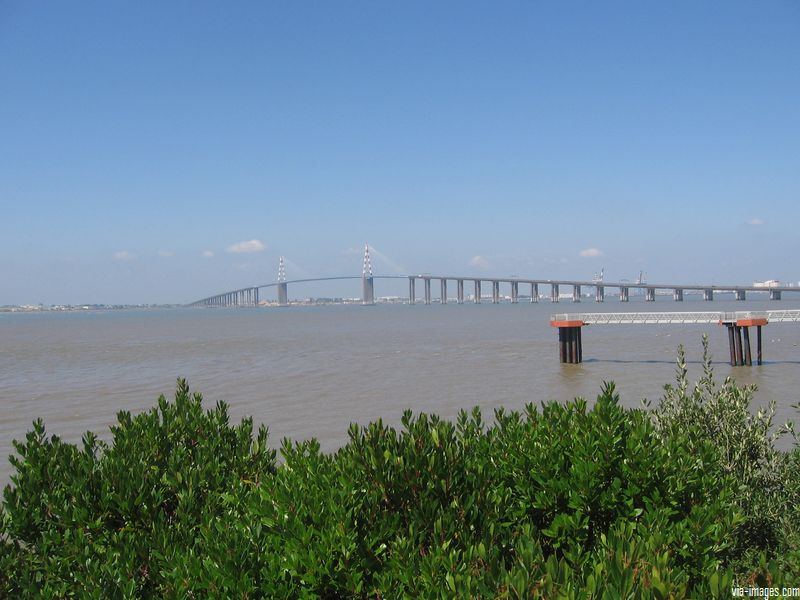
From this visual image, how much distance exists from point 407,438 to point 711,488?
2156 mm

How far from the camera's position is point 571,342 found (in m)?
37.1

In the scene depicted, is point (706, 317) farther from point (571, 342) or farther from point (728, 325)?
point (571, 342)

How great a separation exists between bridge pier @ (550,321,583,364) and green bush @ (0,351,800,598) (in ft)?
101

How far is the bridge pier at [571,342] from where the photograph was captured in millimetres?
37025

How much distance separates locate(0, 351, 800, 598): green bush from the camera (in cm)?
369

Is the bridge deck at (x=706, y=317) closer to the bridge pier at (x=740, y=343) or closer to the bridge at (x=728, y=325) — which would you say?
the bridge at (x=728, y=325)

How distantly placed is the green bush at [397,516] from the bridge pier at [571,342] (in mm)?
30768

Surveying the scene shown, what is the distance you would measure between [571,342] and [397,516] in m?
33.8

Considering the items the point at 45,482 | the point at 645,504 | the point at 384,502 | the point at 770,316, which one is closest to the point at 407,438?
the point at 384,502

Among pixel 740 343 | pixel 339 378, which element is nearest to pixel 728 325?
pixel 740 343

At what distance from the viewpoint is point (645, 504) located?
503 cm

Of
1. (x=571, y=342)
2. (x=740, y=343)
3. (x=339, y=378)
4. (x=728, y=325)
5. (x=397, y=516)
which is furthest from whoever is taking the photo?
(x=571, y=342)

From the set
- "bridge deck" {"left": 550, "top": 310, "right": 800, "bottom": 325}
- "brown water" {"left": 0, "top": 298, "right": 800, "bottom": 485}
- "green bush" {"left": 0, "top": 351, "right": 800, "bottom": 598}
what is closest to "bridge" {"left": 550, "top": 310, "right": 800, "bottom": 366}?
"bridge deck" {"left": 550, "top": 310, "right": 800, "bottom": 325}

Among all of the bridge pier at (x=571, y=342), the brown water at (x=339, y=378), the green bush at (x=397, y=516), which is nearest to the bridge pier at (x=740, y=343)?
the brown water at (x=339, y=378)
